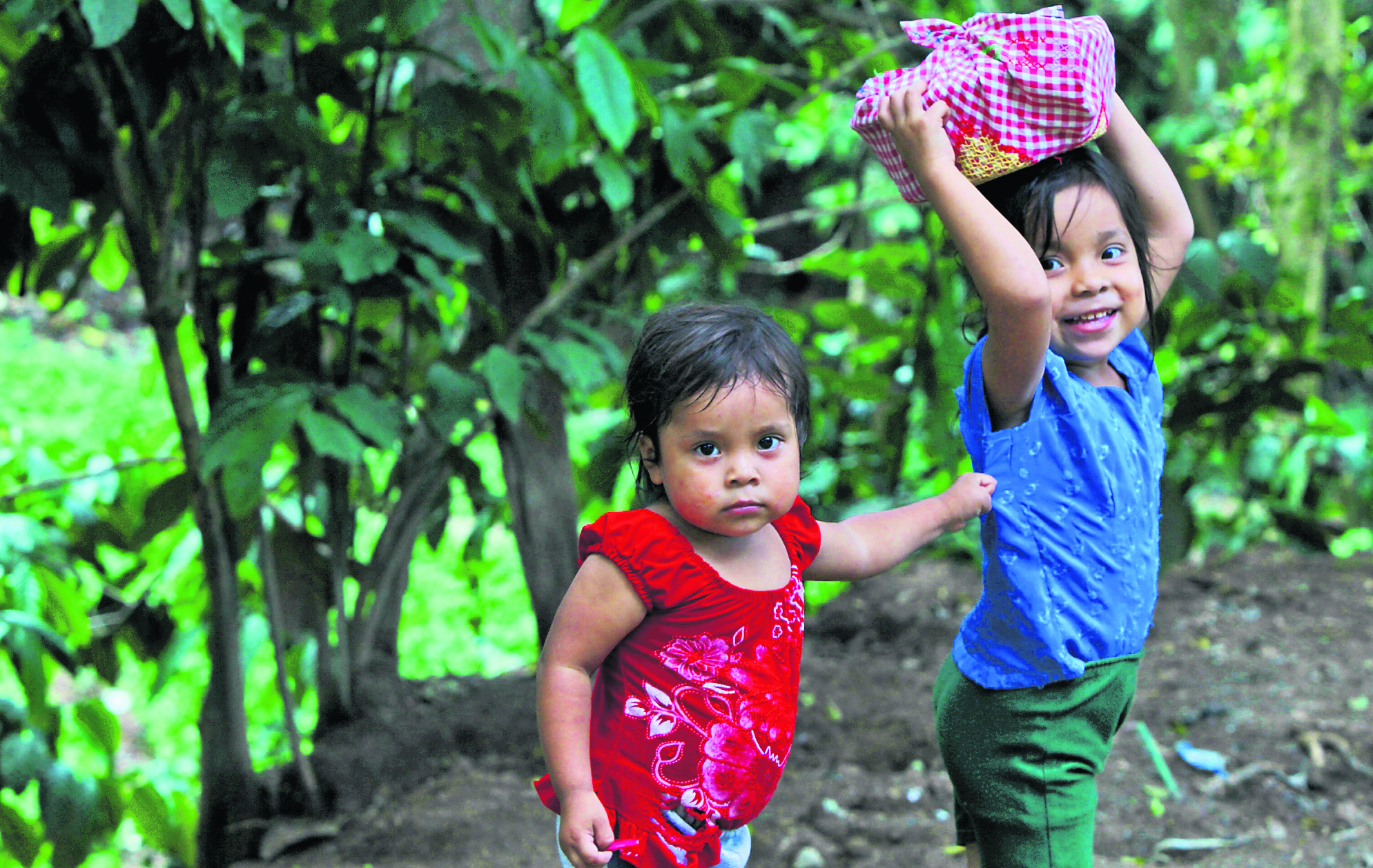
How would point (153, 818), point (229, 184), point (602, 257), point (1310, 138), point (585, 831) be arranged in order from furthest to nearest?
point (1310, 138), point (602, 257), point (153, 818), point (229, 184), point (585, 831)

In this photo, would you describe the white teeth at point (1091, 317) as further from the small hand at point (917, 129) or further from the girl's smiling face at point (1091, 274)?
the small hand at point (917, 129)

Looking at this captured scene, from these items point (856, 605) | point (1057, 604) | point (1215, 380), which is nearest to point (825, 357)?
point (856, 605)

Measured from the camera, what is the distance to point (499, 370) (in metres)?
1.75

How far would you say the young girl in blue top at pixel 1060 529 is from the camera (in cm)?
115

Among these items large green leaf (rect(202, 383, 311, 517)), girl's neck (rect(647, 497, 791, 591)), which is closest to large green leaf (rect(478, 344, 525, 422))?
large green leaf (rect(202, 383, 311, 517))

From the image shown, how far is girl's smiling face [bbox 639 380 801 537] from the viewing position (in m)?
1.05

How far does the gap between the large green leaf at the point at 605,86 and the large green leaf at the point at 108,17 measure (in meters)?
0.62

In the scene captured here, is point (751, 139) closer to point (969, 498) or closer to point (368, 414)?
point (368, 414)

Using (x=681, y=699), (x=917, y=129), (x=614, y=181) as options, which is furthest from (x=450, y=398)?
(x=917, y=129)

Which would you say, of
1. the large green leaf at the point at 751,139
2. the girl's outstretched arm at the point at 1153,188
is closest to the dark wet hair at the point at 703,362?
the girl's outstretched arm at the point at 1153,188

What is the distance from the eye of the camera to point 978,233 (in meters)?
1.03

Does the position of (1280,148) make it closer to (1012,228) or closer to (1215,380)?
(1215,380)

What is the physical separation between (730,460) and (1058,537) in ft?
1.25

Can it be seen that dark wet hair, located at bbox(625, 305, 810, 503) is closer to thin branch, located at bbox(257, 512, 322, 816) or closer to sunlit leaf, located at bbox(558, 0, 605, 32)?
sunlit leaf, located at bbox(558, 0, 605, 32)
